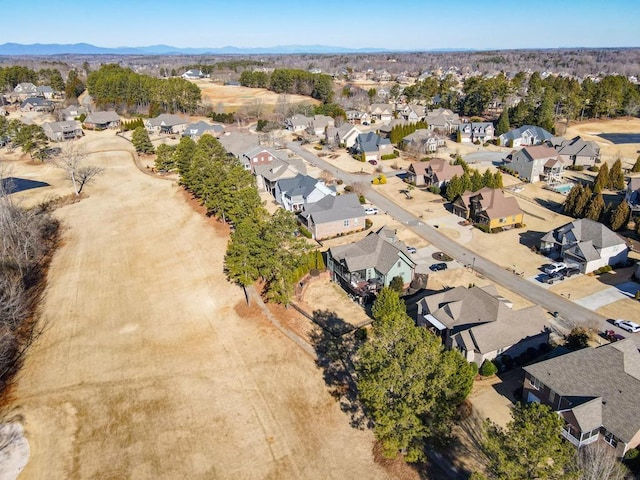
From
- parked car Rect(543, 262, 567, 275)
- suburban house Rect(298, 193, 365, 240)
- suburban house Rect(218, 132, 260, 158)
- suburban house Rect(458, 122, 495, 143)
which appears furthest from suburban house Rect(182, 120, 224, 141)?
parked car Rect(543, 262, 567, 275)

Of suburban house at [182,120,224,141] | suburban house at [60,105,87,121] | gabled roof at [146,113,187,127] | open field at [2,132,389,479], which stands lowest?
open field at [2,132,389,479]

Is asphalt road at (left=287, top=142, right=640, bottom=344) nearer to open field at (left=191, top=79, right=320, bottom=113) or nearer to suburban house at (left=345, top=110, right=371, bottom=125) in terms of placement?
suburban house at (left=345, top=110, right=371, bottom=125)

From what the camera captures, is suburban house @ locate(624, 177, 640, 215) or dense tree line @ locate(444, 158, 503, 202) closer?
suburban house @ locate(624, 177, 640, 215)

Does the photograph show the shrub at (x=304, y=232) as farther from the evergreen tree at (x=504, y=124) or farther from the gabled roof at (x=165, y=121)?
the gabled roof at (x=165, y=121)

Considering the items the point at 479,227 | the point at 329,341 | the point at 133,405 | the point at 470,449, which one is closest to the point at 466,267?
the point at 479,227

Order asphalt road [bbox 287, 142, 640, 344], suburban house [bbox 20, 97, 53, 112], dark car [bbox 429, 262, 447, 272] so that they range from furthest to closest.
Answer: suburban house [bbox 20, 97, 53, 112]
dark car [bbox 429, 262, 447, 272]
asphalt road [bbox 287, 142, 640, 344]

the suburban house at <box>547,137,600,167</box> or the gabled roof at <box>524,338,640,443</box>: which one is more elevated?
the suburban house at <box>547,137,600,167</box>

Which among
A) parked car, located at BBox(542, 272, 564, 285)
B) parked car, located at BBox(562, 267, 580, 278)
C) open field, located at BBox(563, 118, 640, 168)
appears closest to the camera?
parked car, located at BBox(542, 272, 564, 285)
